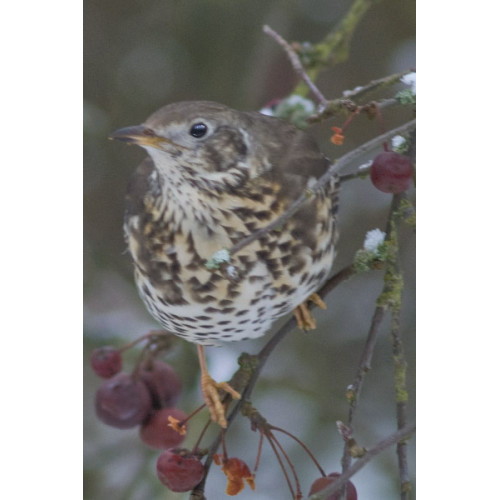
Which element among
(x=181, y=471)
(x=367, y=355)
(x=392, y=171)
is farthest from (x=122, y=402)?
(x=392, y=171)

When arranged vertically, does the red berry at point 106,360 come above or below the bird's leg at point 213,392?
above

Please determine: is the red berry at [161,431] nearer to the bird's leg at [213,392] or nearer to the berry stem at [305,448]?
the bird's leg at [213,392]

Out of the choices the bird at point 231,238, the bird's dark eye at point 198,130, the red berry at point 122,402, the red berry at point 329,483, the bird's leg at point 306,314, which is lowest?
the red berry at point 329,483

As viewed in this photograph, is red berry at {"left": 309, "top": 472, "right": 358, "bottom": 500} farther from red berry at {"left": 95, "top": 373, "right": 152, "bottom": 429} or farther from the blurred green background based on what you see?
red berry at {"left": 95, "top": 373, "right": 152, "bottom": 429}

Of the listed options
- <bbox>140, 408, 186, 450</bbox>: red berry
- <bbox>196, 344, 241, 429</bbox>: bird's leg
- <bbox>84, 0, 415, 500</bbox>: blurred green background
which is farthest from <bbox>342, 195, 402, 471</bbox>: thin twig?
<bbox>140, 408, 186, 450</bbox>: red berry

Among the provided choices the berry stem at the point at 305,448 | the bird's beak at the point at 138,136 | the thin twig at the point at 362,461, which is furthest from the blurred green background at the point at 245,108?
the bird's beak at the point at 138,136
